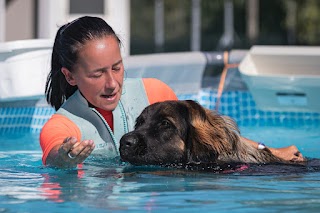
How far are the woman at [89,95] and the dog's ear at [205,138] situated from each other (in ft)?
1.22

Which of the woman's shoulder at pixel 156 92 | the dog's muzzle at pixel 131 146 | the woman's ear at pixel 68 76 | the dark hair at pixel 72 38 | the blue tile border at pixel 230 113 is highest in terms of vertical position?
the dark hair at pixel 72 38

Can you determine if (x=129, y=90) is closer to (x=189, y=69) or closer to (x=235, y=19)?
(x=189, y=69)

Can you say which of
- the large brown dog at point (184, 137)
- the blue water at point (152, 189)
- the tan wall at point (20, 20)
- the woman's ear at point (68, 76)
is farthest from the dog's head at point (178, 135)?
the tan wall at point (20, 20)

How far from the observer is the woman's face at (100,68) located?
579 cm

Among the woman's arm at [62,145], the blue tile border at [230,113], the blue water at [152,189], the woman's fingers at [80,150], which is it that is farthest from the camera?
the blue tile border at [230,113]

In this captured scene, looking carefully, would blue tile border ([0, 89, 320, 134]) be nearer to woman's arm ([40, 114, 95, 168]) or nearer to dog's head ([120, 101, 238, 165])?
woman's arm ([40, 114, 95, 168])

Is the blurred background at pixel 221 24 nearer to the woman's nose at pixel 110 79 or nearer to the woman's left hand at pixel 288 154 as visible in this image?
the woman's left hand at pixel 288 154

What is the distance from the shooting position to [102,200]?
4836mm

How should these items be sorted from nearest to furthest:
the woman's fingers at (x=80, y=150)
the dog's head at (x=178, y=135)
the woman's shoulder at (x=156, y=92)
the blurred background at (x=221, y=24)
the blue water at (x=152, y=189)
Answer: the blue water at (x=152, y=189) → the woman's fingers at (x=80, y=150) → the dog's head at (x=178, y=135) → the woman's shoulder at (x=156, y=92) → the blurred background at (x=221, y=24)

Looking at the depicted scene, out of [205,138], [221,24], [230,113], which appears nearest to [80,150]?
[205,138]

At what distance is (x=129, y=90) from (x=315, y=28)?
2739cm

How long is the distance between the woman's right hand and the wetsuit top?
10 centimetres

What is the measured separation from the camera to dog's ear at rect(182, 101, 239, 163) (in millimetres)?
5770

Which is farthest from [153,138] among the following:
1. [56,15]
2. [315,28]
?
[315,28]
